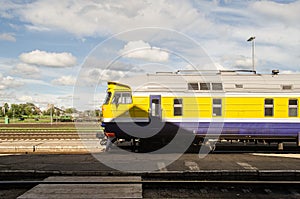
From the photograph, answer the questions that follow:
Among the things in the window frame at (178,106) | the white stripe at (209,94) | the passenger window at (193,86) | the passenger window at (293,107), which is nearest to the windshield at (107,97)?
the white stripe at (209,94)

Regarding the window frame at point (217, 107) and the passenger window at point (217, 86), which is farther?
the passenger window at point (217, 86)

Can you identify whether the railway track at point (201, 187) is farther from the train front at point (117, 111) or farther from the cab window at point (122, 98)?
the cab window at point (122, 98)

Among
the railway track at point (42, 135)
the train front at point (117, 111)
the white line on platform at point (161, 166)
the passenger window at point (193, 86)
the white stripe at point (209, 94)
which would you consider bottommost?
the railway track at point (42, 135)

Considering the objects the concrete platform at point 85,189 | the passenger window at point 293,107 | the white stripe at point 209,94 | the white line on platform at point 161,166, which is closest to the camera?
the concrete platform at point 85,189

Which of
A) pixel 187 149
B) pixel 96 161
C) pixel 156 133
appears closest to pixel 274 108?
pixel 187 149

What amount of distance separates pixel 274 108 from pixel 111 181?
29.7 feet

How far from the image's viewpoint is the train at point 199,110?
13477 millimetres

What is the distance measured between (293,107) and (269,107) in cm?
110

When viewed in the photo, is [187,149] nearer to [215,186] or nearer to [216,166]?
[216,166]

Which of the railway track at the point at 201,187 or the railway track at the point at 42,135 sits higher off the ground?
the railway track at the point at 42,135

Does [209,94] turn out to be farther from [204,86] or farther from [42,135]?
[42,135]

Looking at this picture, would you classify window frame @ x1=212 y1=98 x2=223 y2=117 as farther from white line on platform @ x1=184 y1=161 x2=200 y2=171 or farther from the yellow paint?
white line on platform @ x1=184 y1=161 x2=200 y2=171

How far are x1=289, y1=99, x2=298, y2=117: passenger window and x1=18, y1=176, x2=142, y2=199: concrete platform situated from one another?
28.8 ft

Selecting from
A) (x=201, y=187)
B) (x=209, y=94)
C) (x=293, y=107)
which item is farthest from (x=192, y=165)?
(x=293, y=107)
